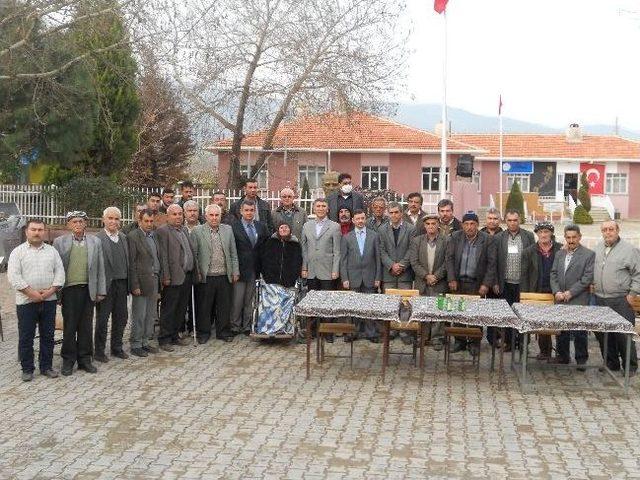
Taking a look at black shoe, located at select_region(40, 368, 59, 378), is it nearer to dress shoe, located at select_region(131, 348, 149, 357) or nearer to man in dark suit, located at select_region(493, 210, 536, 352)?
dress shoe, located at select_region(131, 348, 149, 357)

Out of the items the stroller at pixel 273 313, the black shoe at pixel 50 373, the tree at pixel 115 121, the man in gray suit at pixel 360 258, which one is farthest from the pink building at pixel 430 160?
the black shoe at pixel 50 373

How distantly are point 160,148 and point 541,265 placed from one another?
27.1 metres

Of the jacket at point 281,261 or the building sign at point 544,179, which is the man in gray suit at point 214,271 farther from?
the building sign at point 544,179

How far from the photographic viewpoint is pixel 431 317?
28.5ft

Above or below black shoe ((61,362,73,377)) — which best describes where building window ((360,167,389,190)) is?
above

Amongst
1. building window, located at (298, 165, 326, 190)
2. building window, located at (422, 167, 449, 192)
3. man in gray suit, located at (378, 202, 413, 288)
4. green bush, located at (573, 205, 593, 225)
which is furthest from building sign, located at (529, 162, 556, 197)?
man in gray suit, located at (378, 202, 413, 288)

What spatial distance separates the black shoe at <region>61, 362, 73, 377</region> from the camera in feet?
30.1

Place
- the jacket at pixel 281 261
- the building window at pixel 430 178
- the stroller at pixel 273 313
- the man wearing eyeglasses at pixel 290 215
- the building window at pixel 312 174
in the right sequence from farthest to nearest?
the building window at pixel 430 178
the building window at pixel 312 174
the man wearing eyeglasses at pixel 290 215
the jacket at pixel 281 261
the stroller at pixel 273 313

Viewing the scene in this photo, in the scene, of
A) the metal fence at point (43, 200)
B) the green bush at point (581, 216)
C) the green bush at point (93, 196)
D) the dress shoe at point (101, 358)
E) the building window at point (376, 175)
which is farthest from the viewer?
the building window at point (376, 175)

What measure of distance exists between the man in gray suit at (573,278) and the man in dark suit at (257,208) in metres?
3.89

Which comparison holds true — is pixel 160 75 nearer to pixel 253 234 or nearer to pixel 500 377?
pixel 253 234

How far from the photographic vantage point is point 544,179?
47.2m

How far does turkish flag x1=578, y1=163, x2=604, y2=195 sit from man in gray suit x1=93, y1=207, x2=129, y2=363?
39.7 m

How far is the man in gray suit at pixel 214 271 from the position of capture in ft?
36.1
